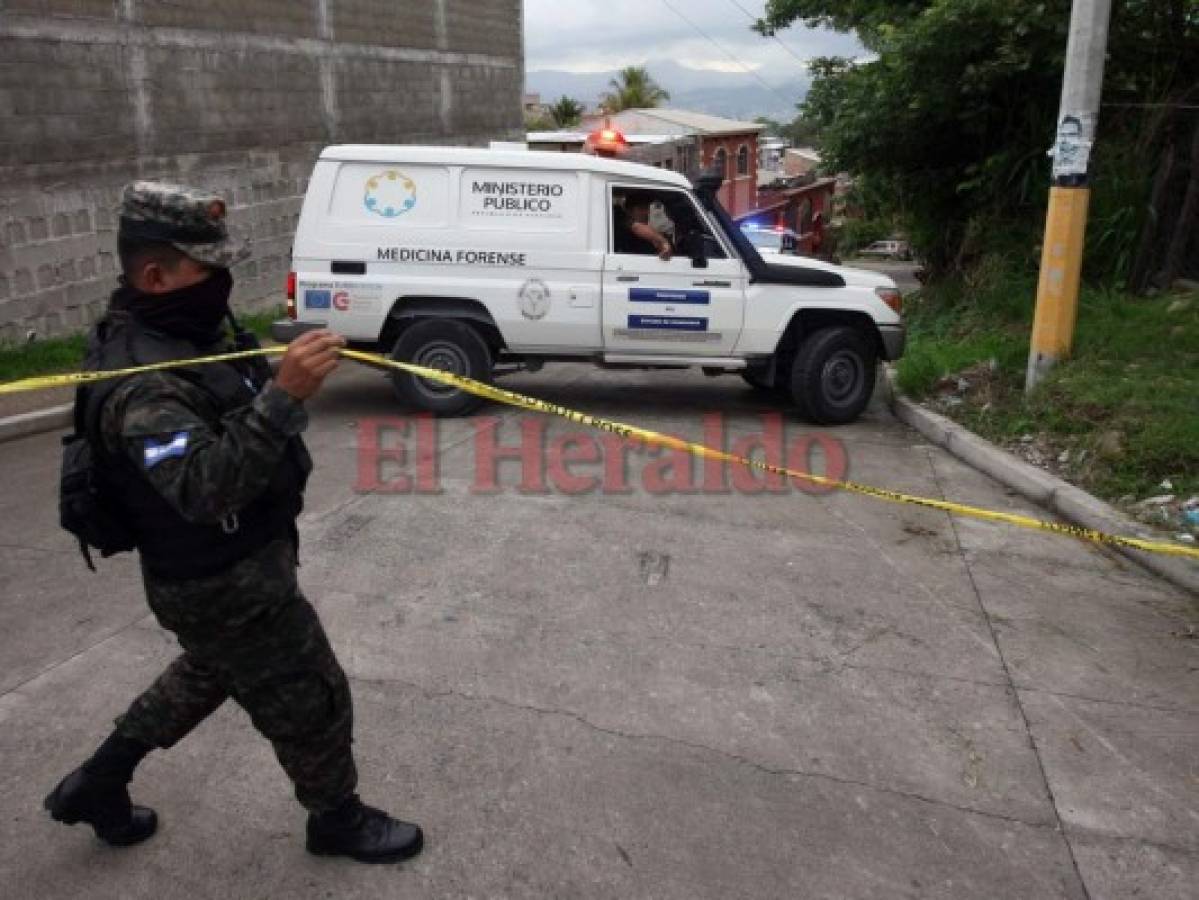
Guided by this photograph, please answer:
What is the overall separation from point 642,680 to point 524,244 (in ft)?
15.1

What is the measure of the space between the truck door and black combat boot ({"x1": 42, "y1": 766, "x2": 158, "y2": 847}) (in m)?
5.51

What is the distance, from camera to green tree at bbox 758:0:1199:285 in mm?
9016

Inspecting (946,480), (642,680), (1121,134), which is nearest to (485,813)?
(642,680)

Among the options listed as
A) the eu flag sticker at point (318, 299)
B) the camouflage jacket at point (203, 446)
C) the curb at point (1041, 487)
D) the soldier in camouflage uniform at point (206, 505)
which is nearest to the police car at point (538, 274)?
the eu flag sticker at point (318, 299)

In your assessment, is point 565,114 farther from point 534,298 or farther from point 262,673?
point 262,673

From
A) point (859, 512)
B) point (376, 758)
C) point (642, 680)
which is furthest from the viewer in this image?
point (859, 512)

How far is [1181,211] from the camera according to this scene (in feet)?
29.5

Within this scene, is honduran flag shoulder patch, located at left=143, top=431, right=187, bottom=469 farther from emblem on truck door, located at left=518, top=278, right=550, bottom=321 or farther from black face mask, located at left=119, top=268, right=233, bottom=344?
emblem on truck door, located at left=518, top=278, right=550, bottom=321

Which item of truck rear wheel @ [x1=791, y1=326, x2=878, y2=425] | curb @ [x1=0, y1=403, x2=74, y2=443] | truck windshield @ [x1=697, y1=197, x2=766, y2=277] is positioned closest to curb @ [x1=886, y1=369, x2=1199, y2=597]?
truck rear wheel @ [x1=791, y1=326, x2=878, y2=425]

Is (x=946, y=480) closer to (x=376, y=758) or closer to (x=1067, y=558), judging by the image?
(x=1067, y=558)

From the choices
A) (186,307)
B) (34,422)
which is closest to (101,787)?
(186,307)

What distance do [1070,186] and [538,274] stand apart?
3.86m

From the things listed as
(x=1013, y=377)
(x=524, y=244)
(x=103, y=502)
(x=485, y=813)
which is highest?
(x=524, y=244)

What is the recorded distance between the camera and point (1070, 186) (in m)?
7.01
